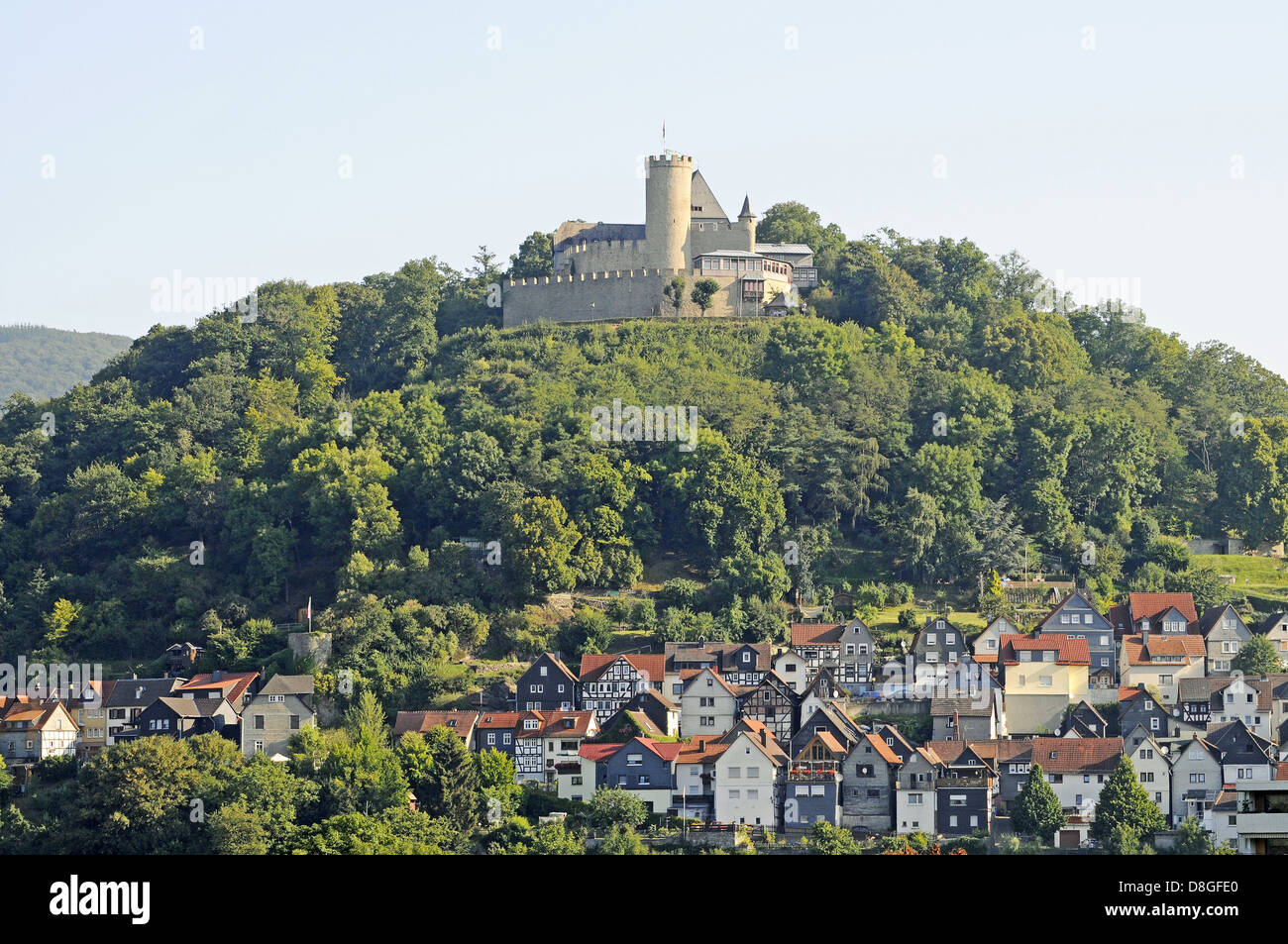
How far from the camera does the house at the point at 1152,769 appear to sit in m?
58.6

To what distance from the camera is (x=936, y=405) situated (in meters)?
86.2

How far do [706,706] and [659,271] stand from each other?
3180 cm

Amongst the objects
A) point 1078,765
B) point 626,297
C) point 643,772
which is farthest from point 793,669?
point 626,297

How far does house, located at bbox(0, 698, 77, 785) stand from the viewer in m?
66.2

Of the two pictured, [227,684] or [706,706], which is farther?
[227,684]

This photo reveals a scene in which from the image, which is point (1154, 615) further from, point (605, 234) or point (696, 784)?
point (605, 234)

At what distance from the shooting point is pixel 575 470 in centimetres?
7675

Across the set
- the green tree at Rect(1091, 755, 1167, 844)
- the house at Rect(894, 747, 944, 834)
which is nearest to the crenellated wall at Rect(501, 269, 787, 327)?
the house at Rect(894, 747, 944, 834)

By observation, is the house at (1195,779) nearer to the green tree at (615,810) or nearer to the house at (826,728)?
the house at (826,728)

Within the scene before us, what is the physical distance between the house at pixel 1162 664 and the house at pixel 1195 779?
7850 millimetres

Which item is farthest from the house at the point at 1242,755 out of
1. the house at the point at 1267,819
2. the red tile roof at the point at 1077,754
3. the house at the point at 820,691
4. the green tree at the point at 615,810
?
the house at the point at 1267,819

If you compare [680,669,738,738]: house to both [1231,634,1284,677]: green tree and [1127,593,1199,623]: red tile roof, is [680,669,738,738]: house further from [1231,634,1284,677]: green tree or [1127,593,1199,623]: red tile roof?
[1231,634,1284,677]: green tree

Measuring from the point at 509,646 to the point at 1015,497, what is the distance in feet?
73.9

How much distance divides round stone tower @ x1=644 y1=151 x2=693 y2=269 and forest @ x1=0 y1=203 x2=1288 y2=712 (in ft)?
12.8
